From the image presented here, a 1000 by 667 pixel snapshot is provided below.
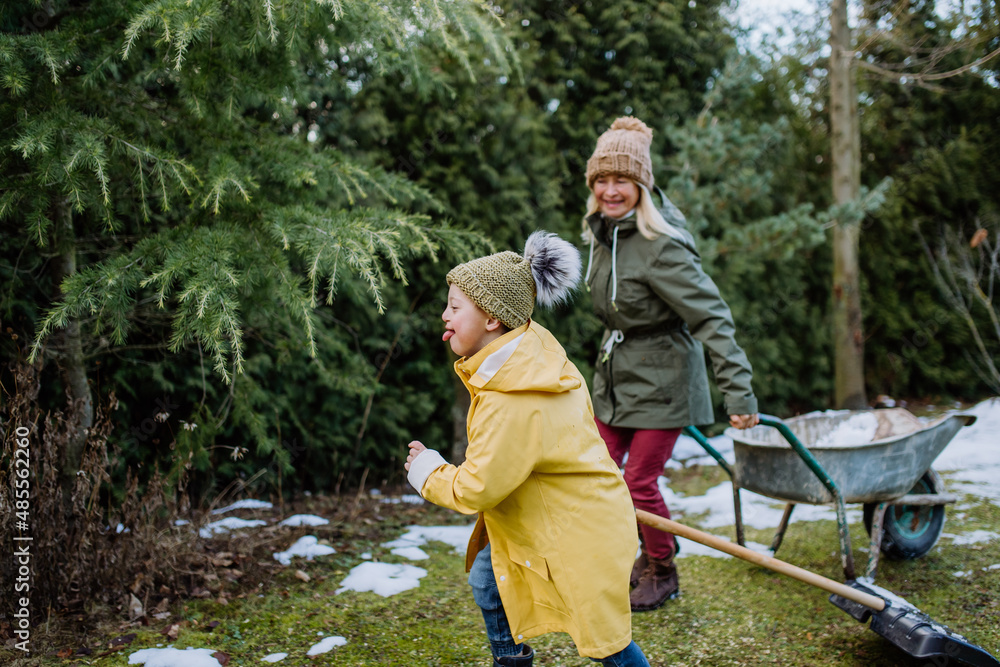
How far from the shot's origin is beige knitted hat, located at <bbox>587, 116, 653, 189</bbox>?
2.85 m

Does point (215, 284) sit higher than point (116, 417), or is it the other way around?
point (215, 284)

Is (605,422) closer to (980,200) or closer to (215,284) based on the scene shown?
(215,284)

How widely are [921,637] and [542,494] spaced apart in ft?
4.72

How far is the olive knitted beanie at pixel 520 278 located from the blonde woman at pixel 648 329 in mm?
853

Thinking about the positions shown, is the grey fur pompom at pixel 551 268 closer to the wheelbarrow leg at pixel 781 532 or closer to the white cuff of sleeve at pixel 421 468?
the white cuff of sleeve at pixel 421 468

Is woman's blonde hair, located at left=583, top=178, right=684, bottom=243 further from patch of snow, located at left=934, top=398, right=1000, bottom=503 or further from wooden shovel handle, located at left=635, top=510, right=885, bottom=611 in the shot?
patch of snow, located at left=934, top=398, right=1000, bottom=503

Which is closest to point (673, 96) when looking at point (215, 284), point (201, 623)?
point (215, 284)

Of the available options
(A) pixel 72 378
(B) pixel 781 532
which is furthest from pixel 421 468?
(B) pixel 781 532

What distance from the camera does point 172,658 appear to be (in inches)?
94.3

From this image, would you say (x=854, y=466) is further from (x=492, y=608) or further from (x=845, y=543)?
(x=492, y=608)

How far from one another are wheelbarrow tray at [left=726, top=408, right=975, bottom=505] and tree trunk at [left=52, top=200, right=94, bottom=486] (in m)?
2.81

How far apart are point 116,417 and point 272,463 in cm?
93

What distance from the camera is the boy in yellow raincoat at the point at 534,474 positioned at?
1732 mm

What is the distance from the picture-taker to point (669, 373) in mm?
2838
